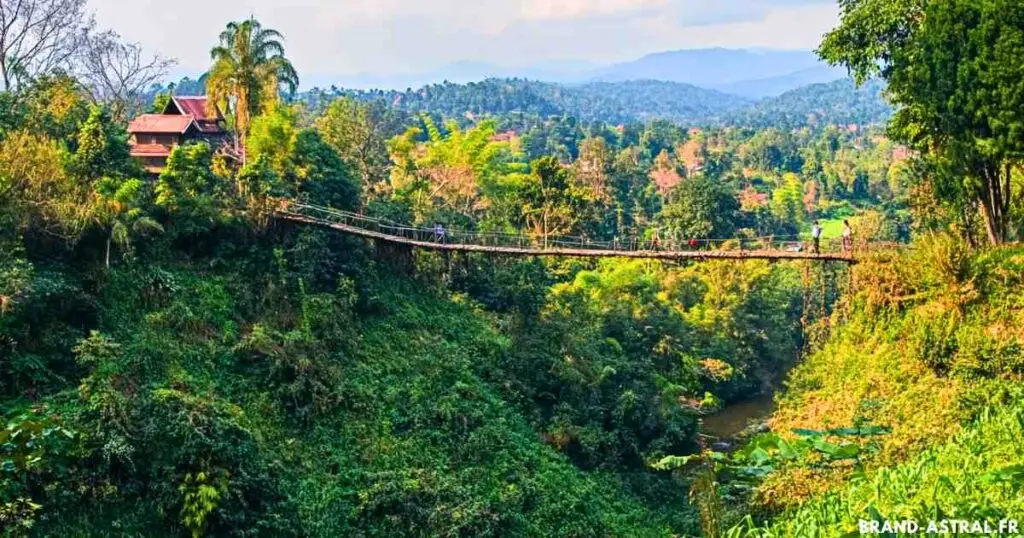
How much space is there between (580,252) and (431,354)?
352 centimetres

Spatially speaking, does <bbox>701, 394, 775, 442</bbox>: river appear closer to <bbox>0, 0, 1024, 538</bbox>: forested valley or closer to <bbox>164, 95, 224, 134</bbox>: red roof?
<bbox>0, 0, 1024, 538</bbox>: forested valley

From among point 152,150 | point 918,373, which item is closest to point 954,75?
point 918,373

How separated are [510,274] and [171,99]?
10.1 metres

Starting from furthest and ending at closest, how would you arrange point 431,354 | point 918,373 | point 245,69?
point 245,69 → point 431,354 → point 918,373

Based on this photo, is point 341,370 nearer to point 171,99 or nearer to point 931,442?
point 931,442

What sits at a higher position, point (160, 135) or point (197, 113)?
point (197, 113)

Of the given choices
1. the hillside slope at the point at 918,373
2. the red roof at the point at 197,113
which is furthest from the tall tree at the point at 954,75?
the red roof at the point at 197,113

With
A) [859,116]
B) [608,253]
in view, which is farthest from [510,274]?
[859,116]

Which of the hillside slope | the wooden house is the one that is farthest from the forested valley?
the wooden house

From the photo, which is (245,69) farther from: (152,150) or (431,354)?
(431,354)

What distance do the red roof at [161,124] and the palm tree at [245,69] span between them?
43.7 inches

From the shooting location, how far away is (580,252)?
16.0 meters

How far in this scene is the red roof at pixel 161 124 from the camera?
20.7 m

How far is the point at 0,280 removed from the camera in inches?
442
